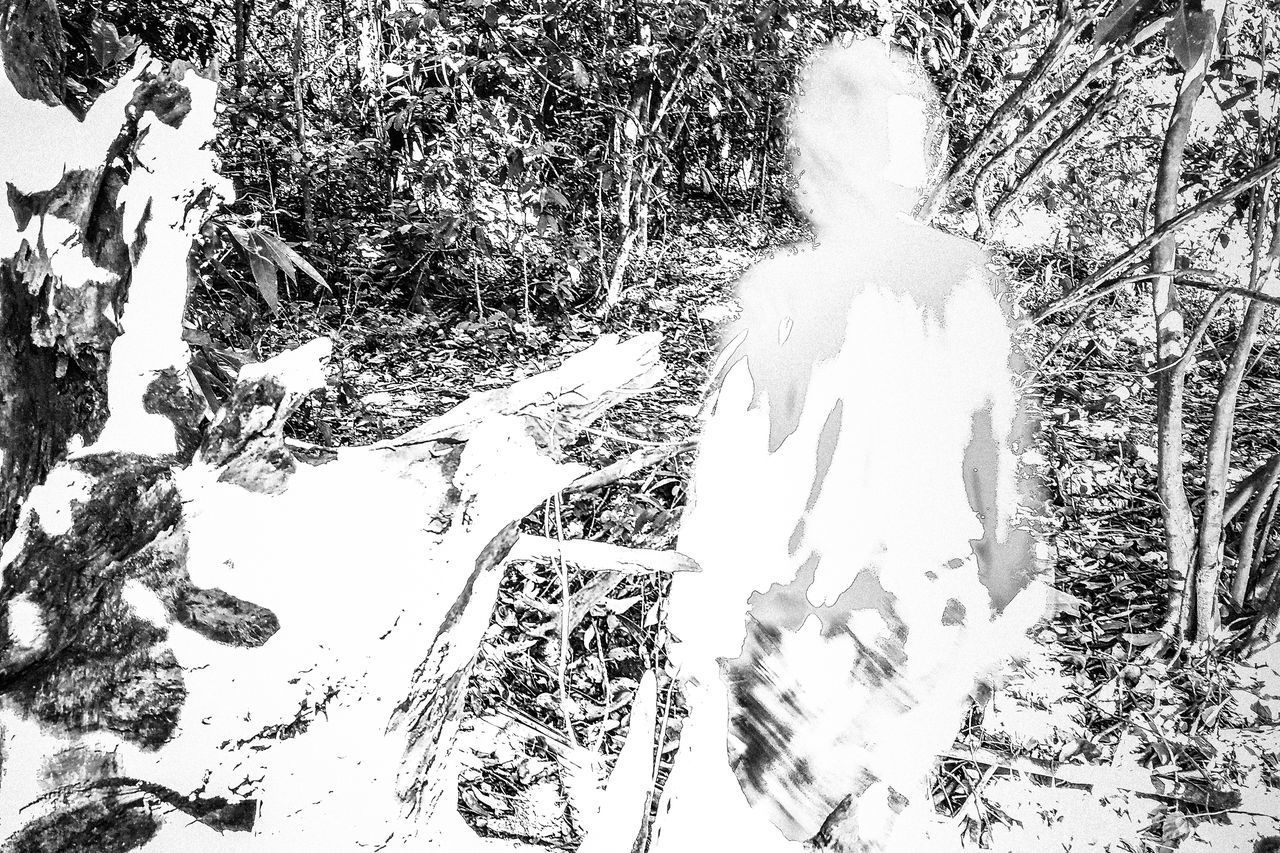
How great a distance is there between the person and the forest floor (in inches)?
1.8

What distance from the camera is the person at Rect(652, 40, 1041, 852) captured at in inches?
40.4

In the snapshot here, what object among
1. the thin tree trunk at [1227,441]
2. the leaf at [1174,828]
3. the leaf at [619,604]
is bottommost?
the leaf at [1174,828]

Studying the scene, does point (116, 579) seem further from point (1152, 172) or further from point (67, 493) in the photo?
point (1152, 172)

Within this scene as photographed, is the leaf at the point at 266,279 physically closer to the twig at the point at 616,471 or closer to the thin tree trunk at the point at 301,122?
the thin tree trunk at the point at 301,122

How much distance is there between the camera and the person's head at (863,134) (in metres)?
1.03

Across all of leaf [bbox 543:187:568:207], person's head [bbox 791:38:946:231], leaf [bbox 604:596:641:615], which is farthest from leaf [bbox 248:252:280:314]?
person's head [bbox 791:38:946:231]

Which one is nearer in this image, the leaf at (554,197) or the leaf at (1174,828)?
the leaf at (1174,828)

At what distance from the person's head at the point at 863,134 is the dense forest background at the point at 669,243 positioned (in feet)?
0.07

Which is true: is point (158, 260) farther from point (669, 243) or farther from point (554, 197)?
point (669, 243)

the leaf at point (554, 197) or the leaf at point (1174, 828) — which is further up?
the leaf at point (554, 197)

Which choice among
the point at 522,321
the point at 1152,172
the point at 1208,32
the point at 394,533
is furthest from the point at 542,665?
the point at 1208,32

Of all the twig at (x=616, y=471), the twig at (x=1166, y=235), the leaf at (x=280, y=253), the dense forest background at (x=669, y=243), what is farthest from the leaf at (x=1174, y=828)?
the leaf at (x=280, y=253)

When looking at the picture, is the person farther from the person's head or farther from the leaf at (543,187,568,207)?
the leaf at (543,187,568,207)

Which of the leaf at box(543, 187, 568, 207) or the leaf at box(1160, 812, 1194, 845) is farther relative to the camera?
the leaf at box(543, 187, 568, 207)
